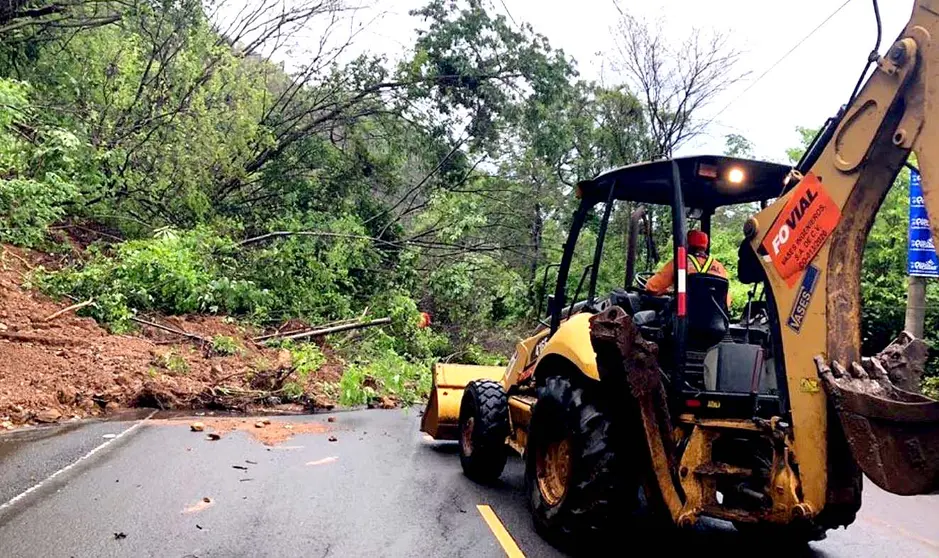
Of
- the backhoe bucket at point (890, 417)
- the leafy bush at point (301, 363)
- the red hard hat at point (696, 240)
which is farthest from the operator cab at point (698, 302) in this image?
the leafy bush at point (301, 363)

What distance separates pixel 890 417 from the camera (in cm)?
317

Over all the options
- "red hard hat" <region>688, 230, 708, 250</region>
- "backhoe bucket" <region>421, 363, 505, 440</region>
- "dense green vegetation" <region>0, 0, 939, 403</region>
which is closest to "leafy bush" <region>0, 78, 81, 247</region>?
"dense green vegetation" <region>0, 0, 939, 403</region>

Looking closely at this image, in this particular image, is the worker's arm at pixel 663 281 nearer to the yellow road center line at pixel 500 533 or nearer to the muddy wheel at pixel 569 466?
the muddy wheel at pixel 569 466

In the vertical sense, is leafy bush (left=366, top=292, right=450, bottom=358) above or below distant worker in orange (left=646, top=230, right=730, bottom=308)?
below

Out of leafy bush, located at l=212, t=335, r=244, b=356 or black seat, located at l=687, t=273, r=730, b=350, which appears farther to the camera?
leafy bush, located at l=212, t=335, r=244, b=356

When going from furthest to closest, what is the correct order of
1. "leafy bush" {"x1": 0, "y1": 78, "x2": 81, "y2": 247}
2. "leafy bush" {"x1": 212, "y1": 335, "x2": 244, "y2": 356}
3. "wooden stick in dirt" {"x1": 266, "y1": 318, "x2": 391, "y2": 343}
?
1. "wooden stick in dirt" {"x1": 266, "y1": 318, "x2": 391, "y2": 343}
2. "leafy bush" {"x1": 212, "y1": 335, "x2": 244, "y2": 356}
3. "leafy bush" {"x1": 0, "y1": 78, "x2": 81, "y2": 247}

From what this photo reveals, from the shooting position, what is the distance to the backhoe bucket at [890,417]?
10.1 ft

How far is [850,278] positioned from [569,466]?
7.16 feet

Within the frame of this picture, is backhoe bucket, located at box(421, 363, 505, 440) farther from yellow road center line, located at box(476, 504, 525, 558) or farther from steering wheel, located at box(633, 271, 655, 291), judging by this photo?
steering wheel, located at box(633, 271, 655, 291)

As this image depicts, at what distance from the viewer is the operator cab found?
4547 millimetres

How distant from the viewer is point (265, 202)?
2069 centimetres

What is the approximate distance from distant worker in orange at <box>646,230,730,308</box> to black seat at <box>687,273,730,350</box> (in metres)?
0.10

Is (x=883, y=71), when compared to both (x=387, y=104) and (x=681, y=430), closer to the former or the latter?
(x=681, y=430)

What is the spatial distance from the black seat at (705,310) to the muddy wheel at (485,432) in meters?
2.33
